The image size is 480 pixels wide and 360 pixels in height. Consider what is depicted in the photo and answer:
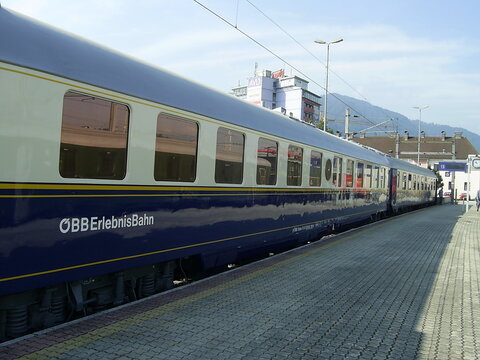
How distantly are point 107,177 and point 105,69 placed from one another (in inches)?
48.2

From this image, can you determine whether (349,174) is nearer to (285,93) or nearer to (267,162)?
(267,162)

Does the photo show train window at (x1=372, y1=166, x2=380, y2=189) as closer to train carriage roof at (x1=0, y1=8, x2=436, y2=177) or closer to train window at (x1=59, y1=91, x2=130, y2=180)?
train carriage roof at (x1=0, y1=8, x2=436, y2=177)

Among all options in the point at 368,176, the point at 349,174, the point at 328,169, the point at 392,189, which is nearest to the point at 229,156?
the point at 328,169

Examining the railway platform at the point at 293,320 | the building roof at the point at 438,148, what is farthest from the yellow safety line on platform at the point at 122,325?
the building roof at the point at 438,148

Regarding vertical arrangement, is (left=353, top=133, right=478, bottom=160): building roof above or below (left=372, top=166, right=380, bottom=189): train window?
above

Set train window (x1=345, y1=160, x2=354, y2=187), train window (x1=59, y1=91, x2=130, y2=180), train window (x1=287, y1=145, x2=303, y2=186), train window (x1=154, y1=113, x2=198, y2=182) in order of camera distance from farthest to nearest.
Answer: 1. train window (x1=345, y1=160, x2=354, y2=187)
2. train window (x1=287, y1=145, x2=303, y2=186)
3. train window (x1=154, y1=113, x2=198, y2=182)
4. train window (x1=59, y1=91, x2=130, y2=180)

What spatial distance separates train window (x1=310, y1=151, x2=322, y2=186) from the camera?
1053 centimetres

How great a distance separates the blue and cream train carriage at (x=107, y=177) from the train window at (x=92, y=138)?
1 centimetres

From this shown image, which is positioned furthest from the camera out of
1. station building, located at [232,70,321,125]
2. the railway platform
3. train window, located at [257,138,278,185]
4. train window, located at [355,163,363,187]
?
station building, located at [232,70,321,125]

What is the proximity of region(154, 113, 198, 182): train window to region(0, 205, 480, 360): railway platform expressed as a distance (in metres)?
1.65

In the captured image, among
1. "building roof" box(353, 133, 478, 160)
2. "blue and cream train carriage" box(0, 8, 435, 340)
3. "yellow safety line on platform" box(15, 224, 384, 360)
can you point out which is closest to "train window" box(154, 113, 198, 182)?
"blue and cream train carriage" box(0, 8, 435, 340)

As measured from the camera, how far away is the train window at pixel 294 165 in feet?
30.3

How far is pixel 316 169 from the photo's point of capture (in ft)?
35.4

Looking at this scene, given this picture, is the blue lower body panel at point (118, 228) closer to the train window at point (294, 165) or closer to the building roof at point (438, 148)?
the train window at point (294, 165)
